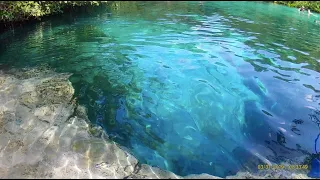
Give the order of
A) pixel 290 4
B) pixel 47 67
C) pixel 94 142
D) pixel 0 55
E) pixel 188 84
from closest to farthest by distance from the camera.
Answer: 1. pixel 94 142
2. pixel 188 84
3. pixel 47 67
4. pixel 0 55
5. pixel 290 4

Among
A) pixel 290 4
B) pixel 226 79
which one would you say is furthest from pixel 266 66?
pixel 290 4

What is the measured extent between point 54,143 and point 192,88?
3.99 meters

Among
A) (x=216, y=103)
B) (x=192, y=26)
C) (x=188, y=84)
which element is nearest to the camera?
(x=216, y=103)

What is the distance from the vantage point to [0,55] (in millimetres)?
11250

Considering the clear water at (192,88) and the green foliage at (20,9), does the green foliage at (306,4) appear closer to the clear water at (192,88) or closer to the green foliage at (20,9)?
the clear water at (192,88)

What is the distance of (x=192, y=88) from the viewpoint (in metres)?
8.14

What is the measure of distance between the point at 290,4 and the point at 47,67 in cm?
3189

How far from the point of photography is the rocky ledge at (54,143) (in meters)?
4.64

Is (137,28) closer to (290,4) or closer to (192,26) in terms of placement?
(192,26)

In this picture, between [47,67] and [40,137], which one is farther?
[47,67]

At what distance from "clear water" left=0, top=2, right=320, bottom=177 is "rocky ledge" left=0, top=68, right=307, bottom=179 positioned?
14.3 inches
